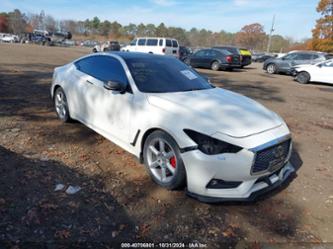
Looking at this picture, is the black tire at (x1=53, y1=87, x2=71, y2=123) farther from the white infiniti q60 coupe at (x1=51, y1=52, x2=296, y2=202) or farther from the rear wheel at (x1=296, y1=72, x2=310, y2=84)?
the rear wheel at (x1=296, y1=72, x2=310, y2=84)

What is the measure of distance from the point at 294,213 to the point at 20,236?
9.40 ft

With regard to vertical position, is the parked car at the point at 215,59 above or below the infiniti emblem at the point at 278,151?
above

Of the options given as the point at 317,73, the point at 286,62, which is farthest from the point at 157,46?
the point at 317,73

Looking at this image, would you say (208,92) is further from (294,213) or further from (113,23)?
(113,23)

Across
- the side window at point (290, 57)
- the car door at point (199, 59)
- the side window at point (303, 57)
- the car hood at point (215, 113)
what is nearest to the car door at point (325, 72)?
the side window at point (303, 57)

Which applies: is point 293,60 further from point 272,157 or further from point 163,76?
point 272,157

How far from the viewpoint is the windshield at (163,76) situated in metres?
3.96

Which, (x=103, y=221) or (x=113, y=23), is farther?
(x=113, y=23)

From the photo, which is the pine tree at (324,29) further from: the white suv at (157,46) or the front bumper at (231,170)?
the front bumper at (231,170)

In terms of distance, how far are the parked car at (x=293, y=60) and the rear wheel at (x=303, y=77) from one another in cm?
307

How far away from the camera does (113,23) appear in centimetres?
10888

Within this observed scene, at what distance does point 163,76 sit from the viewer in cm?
423

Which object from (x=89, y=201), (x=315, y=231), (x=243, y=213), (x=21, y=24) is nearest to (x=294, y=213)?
(x=315, y=231)

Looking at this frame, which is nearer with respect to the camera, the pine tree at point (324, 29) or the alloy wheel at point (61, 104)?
the alloy wheel at point (61, 104)
